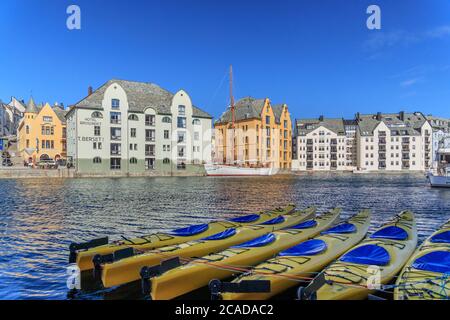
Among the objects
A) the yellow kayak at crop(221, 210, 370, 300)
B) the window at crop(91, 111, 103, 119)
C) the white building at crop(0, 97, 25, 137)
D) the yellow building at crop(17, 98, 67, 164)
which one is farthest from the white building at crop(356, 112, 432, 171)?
the white building at crop(0, 97, 25, 137)

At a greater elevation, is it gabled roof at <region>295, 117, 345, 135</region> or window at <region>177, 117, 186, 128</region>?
gabled roof at <region>295, 117, 345, 135</region>

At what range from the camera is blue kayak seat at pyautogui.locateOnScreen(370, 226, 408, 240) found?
1456 centimetres

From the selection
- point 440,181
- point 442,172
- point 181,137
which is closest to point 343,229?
point 440,181

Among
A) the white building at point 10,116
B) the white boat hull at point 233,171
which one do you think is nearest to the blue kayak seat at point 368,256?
the white boat hull at point 233,171

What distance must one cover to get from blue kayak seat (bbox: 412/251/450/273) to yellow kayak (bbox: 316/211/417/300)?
Answer: 663 mm

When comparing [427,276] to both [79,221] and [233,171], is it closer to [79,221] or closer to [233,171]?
[79,221]

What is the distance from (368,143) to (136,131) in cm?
8840

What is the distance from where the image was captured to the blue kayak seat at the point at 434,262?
1034 centimetres

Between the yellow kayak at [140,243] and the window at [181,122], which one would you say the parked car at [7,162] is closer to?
the window at [181,122]

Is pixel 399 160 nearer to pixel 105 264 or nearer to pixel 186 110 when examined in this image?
pixel 186 110

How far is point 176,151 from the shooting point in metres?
87.4

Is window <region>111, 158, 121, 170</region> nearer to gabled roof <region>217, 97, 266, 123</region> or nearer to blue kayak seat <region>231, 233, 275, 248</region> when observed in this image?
gabled roof <region>217, 97, 266, 123</region>
